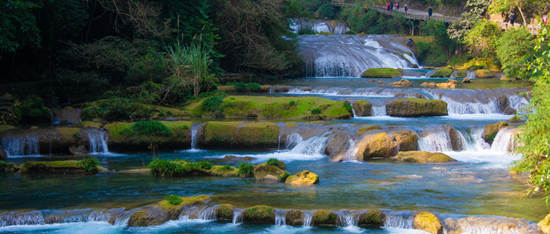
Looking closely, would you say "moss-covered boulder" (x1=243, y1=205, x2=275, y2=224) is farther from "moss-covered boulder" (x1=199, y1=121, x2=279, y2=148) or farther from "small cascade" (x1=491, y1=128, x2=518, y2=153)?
"small cascade" (x1=491, y1=128, x2=518, y2=153)

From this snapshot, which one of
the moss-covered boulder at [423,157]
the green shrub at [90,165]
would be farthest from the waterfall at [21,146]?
the moss-covered boulder at [423,157]

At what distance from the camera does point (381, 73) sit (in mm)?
32531

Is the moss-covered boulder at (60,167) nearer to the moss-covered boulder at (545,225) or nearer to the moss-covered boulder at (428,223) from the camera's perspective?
the moss-covered boulder at (428,223)

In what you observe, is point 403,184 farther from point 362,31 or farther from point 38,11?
point 362,31

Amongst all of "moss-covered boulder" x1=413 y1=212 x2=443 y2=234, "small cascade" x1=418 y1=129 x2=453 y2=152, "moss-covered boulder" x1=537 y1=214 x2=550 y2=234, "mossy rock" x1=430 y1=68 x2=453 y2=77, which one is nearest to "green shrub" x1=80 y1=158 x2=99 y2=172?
"moss-covered boulder" x1=413 y1=212 x2=443 y2=234

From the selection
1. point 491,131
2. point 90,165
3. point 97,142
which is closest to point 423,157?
point 491,131

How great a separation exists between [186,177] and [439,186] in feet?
17.4

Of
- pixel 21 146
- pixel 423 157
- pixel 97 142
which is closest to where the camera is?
pixel 423 157

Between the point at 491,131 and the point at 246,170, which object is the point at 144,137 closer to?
the point at 246,170

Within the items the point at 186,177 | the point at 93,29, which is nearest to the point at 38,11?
the point at 93,29

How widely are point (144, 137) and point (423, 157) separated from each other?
24.4 ft

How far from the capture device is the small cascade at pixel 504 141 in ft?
49.2

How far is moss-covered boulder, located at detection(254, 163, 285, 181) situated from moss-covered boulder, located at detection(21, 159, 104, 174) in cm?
372

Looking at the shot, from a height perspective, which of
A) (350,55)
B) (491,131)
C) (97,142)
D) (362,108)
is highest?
(350,55)
